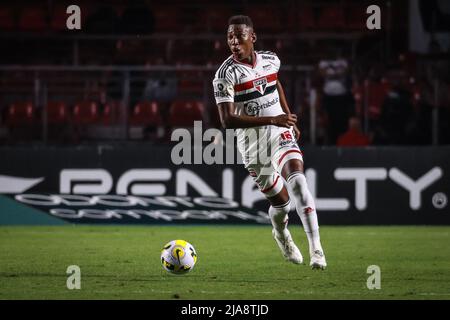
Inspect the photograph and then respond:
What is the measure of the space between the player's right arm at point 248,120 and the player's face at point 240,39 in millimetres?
537

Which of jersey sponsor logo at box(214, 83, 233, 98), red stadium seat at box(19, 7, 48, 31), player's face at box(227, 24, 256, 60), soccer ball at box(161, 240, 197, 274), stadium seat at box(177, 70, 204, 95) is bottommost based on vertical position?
soccer ball at box(161, 240, 197, 274)

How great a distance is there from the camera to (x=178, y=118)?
639 inches

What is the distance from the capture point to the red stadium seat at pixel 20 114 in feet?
51.5

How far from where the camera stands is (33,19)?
1970 cm

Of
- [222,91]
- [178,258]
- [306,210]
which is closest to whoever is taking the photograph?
[178,258]

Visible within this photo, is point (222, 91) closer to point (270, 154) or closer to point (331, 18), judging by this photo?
point (270, 154)

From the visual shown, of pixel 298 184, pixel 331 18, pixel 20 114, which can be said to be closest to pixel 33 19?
pixel 20 114

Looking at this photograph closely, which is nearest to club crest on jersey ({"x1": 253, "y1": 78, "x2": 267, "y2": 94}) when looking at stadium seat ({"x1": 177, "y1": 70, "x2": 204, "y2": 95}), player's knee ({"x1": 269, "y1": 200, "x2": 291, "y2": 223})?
player's knee ({"x1": 269, "y1": 200, "x2": 291, "y2": 223})

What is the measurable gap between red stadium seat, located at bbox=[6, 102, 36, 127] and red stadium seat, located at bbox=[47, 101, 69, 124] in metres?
0.28

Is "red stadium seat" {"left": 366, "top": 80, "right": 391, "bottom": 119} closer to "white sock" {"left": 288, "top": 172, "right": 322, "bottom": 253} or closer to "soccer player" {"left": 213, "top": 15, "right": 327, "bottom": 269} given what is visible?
"soccer player" {"left": 213, "top": 15, "right": 327, "bottom": 269}

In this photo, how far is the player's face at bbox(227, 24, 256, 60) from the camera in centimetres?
900

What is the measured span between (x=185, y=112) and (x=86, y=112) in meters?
1.71

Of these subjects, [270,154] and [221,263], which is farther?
[221,263]

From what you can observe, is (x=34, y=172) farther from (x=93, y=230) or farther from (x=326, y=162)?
(x=326, y=162)
